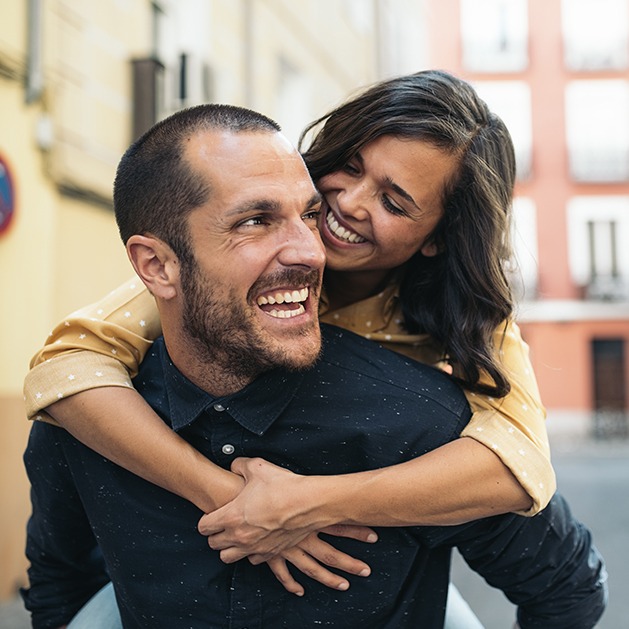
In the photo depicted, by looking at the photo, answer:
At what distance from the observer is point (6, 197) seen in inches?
222

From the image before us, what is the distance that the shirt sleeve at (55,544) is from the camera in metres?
2.07

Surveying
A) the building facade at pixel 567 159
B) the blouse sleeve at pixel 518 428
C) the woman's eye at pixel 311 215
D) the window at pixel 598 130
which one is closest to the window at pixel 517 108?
the building facade at pixel 567 159

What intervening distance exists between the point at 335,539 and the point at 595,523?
26.3ft

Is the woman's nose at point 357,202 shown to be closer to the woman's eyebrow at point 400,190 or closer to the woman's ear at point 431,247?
the woman's eyebrow at point 400,190

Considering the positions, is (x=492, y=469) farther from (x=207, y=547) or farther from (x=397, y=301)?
(x=397, y=301)

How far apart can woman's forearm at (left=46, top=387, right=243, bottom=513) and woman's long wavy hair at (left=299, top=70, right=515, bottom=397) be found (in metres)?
0.69

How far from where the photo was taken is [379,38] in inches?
548

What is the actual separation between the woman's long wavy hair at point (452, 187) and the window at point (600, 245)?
22132mm

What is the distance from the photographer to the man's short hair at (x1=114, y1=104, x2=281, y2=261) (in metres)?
1.90

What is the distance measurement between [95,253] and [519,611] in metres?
5.04

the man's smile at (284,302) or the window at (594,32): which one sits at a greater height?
the window at (594,32)

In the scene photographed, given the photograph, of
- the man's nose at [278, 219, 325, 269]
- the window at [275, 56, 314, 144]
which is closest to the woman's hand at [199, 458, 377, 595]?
the man's nose at [278, 219, 325, 269]

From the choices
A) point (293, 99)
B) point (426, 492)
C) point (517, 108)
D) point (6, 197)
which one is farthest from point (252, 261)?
point (517, 108)

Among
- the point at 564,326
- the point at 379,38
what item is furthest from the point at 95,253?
the point at 564,326
